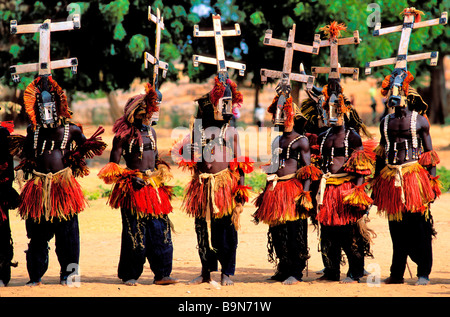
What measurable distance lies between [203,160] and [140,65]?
1050 cm

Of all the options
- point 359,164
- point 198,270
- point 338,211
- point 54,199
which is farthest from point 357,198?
point 54,199

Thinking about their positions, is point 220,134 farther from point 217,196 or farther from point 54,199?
point 54,199

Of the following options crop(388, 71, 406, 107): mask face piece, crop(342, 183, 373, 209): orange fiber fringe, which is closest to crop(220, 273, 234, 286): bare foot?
crop(342, 183, 373, 209): orange fiber fringe

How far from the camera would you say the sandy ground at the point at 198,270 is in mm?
7074

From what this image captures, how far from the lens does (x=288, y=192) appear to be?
7.53 meters

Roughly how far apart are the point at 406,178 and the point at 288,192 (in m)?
1.23

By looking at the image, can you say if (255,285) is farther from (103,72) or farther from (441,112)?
(441,112)

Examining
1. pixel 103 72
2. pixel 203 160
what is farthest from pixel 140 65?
pixel 203 160

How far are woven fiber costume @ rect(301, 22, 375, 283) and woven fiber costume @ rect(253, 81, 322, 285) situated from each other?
19 cm

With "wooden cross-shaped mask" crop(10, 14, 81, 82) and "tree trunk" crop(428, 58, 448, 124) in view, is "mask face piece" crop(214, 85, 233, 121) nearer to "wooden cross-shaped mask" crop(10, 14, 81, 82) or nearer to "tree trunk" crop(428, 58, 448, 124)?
"wooden cross-shaped mask" crop(10, 14, 81, 82)

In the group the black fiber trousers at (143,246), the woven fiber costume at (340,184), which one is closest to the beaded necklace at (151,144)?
the black fiber trousers at (143,246)

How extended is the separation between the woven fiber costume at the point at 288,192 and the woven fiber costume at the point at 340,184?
0.19 metres

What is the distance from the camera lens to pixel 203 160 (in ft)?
25.0

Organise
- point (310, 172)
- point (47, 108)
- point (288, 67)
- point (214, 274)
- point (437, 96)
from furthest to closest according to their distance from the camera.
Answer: point (437, 96)
point (214, 274)
point (288, 67)
point (310, 172)
point (47, 108)
